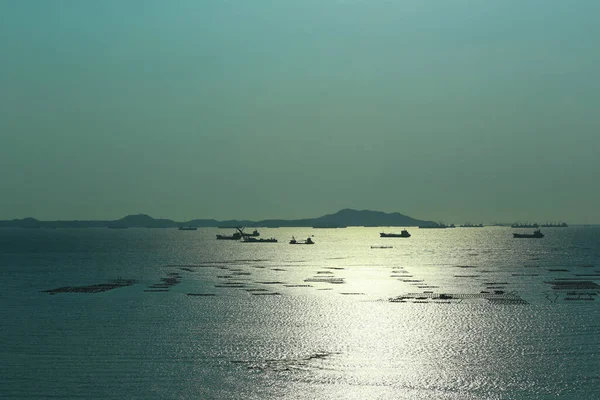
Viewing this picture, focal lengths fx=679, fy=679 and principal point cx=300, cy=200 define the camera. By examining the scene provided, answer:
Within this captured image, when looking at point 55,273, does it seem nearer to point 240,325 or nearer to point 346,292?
point 346,292

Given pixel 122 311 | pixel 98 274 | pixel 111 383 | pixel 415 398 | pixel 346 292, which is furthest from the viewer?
pixel 98 274

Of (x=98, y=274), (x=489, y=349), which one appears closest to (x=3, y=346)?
(x=489, y=349)

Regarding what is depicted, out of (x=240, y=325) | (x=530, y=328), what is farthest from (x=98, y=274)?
(x=530, y=328)

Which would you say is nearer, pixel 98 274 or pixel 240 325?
pixel 240 325

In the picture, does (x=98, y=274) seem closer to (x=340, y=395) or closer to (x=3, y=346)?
(x=3, y=346)

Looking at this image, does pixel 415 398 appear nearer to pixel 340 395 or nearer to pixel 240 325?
pixel 340 395

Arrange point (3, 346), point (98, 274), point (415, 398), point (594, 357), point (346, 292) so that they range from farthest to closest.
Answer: point (98, 274) → point (346, 292) → point (3, 346) → point (594, 357) → point (415, 398)

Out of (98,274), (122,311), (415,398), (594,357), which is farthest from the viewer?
(98,274)

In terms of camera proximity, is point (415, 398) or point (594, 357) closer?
point (415, 398)

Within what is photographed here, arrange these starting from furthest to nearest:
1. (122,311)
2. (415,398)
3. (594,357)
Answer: (122,311) < (594,357) < (415,398)
